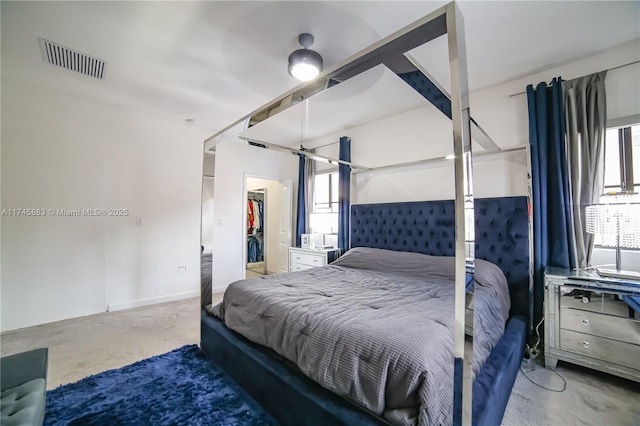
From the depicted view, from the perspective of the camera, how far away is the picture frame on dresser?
176cm

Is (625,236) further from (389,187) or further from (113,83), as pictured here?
(113,83)

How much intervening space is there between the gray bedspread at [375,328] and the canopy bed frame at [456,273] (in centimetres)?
7

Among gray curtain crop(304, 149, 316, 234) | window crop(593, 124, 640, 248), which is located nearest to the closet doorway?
gray curtain crop(304, 149, 316, 234)

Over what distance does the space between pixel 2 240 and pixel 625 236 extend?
18.9 feet

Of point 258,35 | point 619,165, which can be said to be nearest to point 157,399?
point 258,35

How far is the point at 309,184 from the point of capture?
4.69 meters

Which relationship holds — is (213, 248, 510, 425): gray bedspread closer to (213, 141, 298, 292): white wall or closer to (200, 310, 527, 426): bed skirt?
(200, 310, 527, 426): bed skirt

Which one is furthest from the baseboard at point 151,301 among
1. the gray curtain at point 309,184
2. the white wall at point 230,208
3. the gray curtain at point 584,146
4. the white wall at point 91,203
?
the gray curtain at point 584,146

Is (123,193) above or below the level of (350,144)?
below

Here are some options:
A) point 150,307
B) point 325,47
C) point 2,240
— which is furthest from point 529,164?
point 2,240

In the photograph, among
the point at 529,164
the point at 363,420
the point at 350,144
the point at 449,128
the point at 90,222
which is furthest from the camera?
the point at 350,144

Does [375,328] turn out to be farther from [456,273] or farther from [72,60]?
[72,60]

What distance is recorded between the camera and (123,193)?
11.5ft

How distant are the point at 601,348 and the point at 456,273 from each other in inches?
82.3
